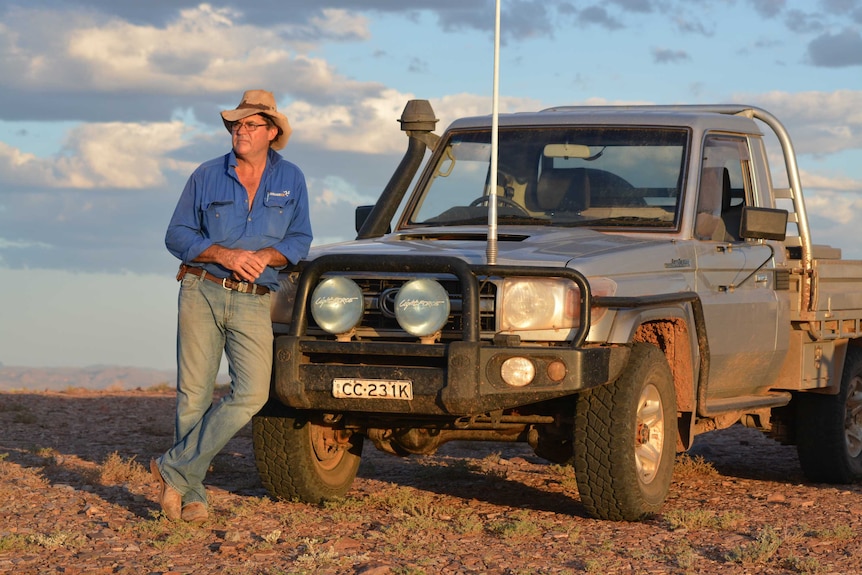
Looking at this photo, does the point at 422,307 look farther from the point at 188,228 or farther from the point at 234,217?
the point at 188,228

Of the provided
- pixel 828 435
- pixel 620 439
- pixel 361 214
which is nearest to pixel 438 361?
pixel 620 439

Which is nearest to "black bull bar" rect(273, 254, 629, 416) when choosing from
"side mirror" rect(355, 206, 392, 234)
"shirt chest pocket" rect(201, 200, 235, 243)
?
"shirt chest pocket" rect(201, 200, 235, 243)

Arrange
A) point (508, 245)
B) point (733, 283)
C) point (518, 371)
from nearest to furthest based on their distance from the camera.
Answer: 1. point (518, 371)
2. point (508, 245)
3. point (733, 283)

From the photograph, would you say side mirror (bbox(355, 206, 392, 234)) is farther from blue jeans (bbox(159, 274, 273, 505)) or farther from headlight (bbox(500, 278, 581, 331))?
headlight (bbox(500, 278, 581, 331))

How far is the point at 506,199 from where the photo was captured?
8.04 m

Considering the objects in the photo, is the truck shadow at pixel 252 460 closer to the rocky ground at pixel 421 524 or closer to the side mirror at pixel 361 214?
the rocky ground at pixel 421 524

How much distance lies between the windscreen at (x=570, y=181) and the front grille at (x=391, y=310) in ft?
4.45

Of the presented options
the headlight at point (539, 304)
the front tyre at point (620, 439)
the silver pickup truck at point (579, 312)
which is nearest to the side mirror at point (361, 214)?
the silver pickup truck at point (579, 312)

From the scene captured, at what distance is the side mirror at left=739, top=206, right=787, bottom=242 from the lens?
295 inches

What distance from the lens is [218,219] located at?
21.5 feet

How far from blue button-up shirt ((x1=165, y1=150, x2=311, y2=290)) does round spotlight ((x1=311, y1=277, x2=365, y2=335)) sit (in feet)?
0.70

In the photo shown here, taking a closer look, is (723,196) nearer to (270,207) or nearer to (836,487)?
(836,487)

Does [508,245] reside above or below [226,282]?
above

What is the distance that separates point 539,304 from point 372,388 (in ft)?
2.86
